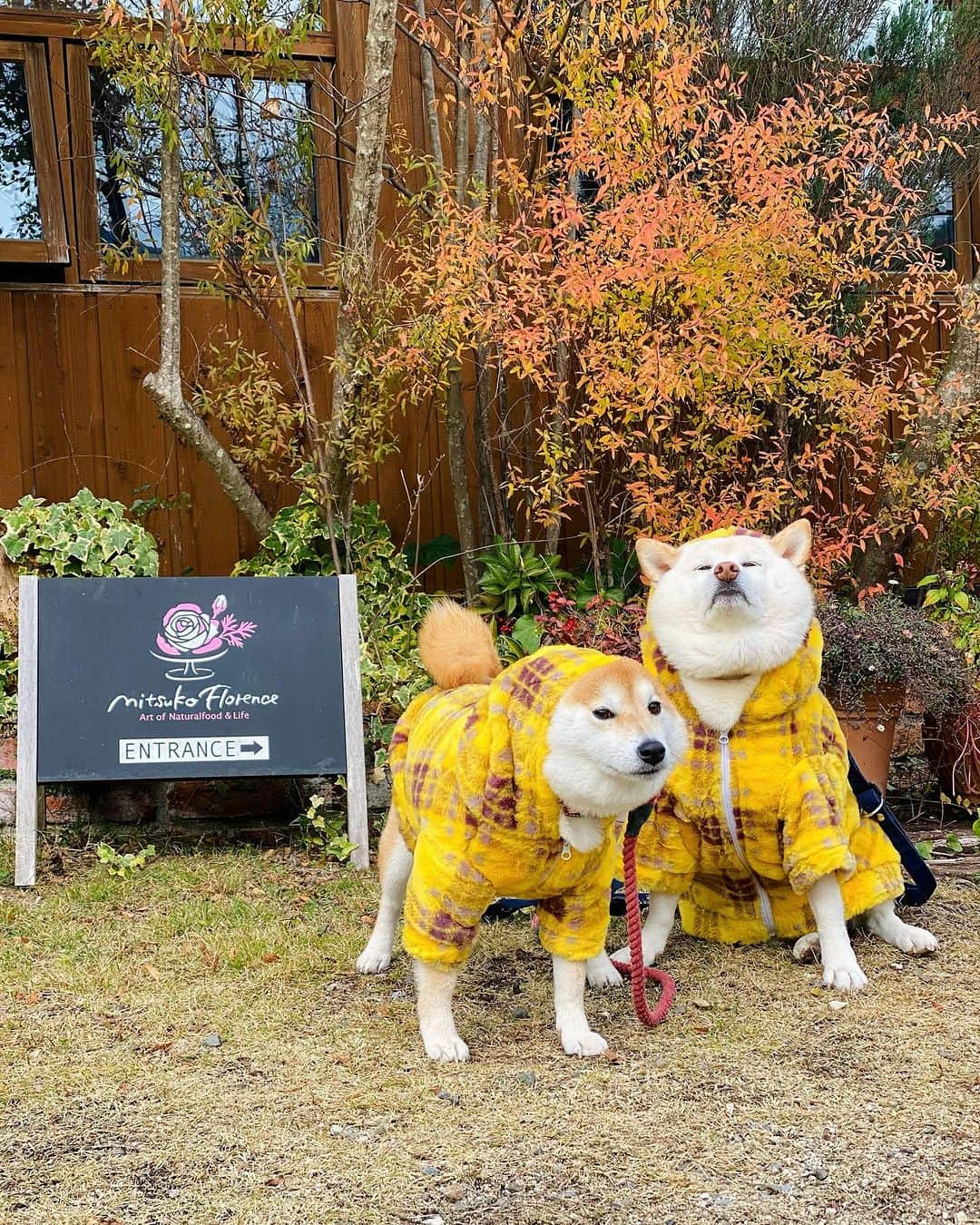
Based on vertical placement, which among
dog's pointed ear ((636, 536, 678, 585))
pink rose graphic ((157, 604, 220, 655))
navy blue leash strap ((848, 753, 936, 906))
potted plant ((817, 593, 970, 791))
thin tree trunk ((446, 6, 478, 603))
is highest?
Answer: thin tree trunk ((446, 6, 478, 603))

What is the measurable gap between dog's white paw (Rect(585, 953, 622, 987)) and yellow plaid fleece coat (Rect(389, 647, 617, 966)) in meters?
0.41

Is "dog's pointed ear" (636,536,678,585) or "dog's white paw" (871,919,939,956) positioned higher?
"dog's pointed ear" (636,536,678,585)

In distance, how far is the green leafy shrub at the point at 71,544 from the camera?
16.1 ft

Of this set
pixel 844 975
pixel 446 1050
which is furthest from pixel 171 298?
pixel 844 975

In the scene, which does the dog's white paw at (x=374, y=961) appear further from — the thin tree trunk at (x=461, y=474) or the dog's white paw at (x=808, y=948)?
the thin tree trunk at (x=461, y=474)

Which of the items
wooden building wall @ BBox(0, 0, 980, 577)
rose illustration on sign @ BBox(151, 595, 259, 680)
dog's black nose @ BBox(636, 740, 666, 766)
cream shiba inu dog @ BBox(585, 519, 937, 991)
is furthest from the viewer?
wooden building wall @ BBox(0, 0, 980, 577)

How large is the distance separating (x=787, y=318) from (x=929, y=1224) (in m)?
3.54

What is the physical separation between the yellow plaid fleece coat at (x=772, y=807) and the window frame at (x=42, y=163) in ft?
13.2

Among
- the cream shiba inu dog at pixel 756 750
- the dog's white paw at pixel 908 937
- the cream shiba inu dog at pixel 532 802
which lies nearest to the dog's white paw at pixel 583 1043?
the cream shiba inu dog at pixel 532 802

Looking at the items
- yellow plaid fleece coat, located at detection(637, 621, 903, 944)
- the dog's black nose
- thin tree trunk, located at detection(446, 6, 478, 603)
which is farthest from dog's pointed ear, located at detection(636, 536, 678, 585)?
thin tree trunk, located at detection(446, 6, 478, 603)

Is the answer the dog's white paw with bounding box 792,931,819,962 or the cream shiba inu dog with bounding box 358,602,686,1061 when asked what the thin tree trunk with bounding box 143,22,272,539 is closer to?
the cream shiba inu dog with bounding box 358,602,686,1061

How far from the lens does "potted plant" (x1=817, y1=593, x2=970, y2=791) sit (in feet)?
13.5

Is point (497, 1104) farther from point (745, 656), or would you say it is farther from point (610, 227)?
point (610, 227)

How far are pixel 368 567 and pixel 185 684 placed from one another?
4.61 ft
